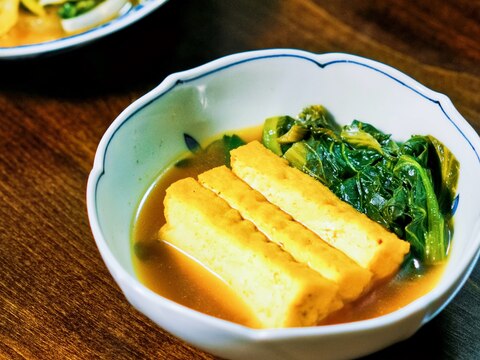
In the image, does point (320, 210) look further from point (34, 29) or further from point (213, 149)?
point (34, 29)

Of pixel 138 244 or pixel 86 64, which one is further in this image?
pixel 86 64

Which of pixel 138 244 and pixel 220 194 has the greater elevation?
pixel 220 194

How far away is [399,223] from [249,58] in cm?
63

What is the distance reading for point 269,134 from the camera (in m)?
1.79

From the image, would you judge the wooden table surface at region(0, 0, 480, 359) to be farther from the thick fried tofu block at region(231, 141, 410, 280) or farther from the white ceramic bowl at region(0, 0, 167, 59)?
the thick fried tofu block at region(231, 141, 410, 280)

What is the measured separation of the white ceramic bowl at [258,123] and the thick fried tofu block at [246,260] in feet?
0.33

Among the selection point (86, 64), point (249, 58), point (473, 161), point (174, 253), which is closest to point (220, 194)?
point (174, 253)

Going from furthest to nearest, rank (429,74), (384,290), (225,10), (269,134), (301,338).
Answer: (225,10)
(429,74)
(269,134)
(384,290)
(301,338)

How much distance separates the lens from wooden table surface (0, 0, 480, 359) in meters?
1.47

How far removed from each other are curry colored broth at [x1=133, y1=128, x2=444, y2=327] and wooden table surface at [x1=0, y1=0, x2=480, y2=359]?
11 cm

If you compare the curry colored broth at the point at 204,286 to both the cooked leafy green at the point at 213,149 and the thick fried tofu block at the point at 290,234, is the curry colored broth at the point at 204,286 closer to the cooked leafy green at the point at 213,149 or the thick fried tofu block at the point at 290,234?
the thick fried tofu block at the point at 290,234

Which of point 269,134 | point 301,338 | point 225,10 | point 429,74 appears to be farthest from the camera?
point 225,10

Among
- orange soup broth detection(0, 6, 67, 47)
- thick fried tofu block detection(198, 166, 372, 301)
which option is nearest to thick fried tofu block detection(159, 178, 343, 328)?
thick fried tofu block detection(198, 166, 372, 301)

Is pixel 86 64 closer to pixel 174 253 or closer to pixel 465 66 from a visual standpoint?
pixel 174 253
